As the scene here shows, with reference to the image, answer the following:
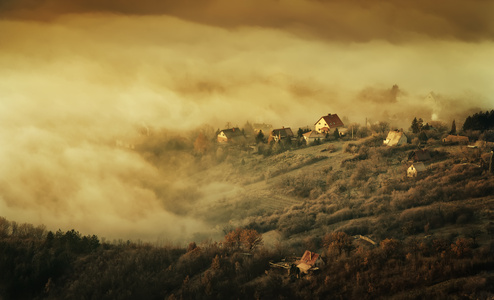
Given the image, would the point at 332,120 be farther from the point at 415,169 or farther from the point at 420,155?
the point at 415,169

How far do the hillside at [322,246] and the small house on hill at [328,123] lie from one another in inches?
646

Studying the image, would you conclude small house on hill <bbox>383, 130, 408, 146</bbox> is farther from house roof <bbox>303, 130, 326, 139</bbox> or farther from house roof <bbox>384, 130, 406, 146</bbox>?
house roof <bbox>303, 130, 326, 139</bbox>

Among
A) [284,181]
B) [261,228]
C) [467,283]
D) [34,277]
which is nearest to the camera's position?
[467,283]

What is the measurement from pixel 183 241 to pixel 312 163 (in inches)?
912

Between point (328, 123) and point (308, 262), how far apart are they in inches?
1708

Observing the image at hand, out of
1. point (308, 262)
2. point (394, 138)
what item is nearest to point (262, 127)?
point (394, 138)

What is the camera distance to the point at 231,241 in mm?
35906

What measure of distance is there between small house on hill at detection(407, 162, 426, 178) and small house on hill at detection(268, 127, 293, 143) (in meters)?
28.5

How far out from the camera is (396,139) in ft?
179

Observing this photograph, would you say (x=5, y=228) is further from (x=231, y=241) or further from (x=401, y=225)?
(x=401, y=225)

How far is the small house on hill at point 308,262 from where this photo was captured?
28.0 m

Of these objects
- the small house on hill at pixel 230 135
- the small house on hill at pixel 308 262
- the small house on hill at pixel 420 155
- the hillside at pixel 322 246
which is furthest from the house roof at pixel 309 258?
the small house on hill at pixel 230 135

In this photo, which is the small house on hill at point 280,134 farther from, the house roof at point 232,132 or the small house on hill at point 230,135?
the house roof at point 232,132

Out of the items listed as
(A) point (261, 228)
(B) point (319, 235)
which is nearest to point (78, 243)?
(A) point (261, 228)
